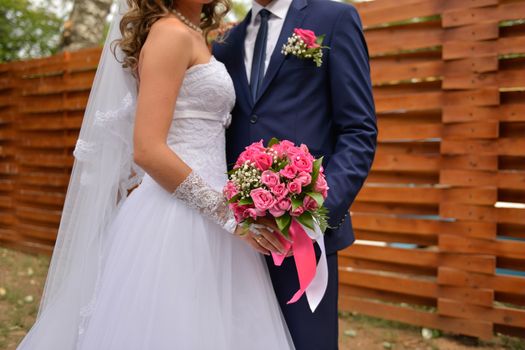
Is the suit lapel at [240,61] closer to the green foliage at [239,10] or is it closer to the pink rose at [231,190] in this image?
the pink rose at [231,190]

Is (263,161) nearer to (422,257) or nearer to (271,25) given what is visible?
(271,25)

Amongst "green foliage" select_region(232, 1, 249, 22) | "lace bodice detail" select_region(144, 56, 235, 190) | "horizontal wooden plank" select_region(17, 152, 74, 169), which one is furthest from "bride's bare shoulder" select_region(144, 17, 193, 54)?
"green foliage" select_region(232, 1, 249, 22)

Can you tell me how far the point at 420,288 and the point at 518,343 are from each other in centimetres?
76

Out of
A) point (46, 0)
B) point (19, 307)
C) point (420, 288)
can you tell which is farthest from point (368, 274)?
point (46, 0)

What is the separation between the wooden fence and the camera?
3520 mm

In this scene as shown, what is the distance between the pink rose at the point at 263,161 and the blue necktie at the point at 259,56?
519 mm

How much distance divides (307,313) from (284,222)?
58cm

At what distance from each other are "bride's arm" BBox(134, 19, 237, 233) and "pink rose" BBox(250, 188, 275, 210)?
1.08 feet

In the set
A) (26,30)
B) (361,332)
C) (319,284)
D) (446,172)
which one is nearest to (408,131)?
(446,172)

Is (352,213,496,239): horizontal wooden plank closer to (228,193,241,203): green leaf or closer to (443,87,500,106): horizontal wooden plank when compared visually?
(443,87,500,106): horizontal wooden plank

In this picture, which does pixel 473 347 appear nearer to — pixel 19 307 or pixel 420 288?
pixel 420 288

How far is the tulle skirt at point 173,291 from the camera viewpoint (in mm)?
1850

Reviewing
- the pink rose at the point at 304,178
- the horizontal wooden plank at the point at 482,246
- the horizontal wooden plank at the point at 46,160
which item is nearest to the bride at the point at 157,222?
the pink rose at the point at 304,178

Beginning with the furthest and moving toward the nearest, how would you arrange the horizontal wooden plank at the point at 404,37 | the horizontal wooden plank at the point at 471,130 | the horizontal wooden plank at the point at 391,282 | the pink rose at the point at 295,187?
the horizontal wooden plank at the point at 391,282 < the horizontal wooden plank at the point at 404,37 < the horizontal wooden plank at the point at 471,130 < the pink rose at the point at 295,187
